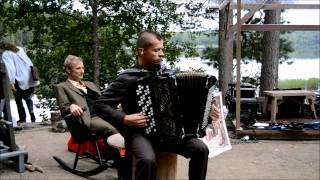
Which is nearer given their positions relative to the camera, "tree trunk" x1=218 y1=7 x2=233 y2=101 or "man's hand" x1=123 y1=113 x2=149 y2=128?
"man's hand" x1=123 y1=113 x2=149 y2=128

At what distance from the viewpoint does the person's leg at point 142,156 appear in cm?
318

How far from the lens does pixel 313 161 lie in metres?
5.51

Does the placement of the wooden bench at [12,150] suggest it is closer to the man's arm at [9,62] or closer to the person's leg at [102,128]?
the person's leg at [102,128]

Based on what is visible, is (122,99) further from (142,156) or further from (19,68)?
(19,68)

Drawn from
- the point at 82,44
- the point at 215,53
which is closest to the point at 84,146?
the point at 82,44

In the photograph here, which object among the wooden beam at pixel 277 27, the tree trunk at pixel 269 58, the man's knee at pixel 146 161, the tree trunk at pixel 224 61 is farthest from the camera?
the tree trunk at pixel 269 58

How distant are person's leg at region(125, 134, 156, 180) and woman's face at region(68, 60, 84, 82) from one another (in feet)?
5.78

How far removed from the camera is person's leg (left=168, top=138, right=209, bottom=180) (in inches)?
134

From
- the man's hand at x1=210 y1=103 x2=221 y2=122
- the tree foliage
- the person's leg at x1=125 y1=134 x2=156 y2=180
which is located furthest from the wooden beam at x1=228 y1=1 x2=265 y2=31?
the person's leg at x1=125 y1=134 x2=156 y2=180

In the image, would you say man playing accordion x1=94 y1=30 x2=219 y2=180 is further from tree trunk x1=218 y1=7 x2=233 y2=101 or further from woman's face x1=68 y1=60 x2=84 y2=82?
tree trunk x1=218 y1=7 x2=233 y2=101

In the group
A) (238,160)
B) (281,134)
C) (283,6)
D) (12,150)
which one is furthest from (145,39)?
(283,6)

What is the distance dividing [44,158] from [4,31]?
528cm

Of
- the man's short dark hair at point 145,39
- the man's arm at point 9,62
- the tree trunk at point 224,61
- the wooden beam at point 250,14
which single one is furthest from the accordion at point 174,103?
the tree trunk at point 224,61

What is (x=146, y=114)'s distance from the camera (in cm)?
323
